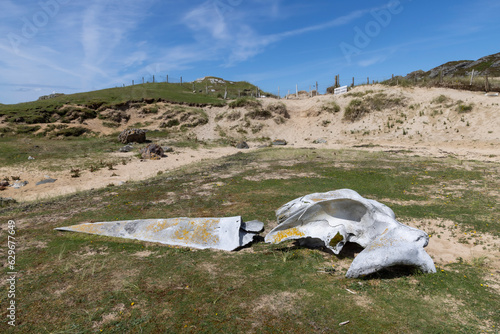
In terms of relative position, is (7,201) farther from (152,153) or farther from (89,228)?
(152,153)

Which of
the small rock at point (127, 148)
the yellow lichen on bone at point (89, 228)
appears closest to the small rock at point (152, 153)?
the small rock at point (127, 148)

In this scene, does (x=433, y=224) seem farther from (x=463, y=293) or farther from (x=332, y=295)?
(x=332, y=295)

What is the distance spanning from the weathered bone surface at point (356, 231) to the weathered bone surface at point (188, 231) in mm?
905

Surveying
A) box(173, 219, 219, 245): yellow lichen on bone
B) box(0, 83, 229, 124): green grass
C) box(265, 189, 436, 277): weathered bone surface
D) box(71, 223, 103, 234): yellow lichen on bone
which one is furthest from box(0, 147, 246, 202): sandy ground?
box(0, 83, 229, 124): green grass

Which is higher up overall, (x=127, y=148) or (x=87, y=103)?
(x=87, y=103)

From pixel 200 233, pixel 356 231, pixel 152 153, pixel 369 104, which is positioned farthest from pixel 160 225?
pixel 369 104

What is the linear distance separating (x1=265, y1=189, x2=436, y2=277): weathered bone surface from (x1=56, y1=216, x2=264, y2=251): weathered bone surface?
0.91 m

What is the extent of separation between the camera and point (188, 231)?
299 inches

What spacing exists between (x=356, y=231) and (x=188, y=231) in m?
4.30

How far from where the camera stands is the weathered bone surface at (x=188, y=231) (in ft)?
23.9

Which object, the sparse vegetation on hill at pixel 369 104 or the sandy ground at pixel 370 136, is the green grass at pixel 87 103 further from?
the sparse vegetation on hill at pixel 369 104

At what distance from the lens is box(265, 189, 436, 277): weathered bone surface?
5523 mm

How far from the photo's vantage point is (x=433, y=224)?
8.37 meters

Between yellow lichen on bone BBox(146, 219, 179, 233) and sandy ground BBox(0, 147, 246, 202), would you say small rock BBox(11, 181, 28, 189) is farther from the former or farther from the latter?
yellow lichen on bone BBox(146, 219, 179, 233)
